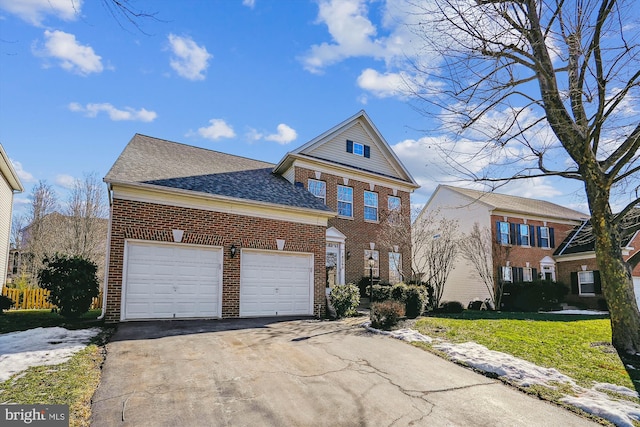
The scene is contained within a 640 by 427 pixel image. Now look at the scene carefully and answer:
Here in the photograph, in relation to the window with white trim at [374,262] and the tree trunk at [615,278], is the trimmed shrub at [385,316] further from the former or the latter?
the window with white trim at [374,262]

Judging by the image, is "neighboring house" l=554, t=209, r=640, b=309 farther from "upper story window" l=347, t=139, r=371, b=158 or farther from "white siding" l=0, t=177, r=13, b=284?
"white siding" l=0, t=177, r=13, b=284

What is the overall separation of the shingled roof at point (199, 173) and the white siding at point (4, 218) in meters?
7.15

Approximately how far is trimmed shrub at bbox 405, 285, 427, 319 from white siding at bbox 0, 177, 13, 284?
1755 centimetres

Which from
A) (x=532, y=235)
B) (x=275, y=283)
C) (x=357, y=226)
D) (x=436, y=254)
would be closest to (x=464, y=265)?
(x=532, y=235)

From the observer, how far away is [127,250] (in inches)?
407

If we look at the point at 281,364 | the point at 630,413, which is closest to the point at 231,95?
the point at 281,364

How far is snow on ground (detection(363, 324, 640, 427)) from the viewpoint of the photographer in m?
5.25

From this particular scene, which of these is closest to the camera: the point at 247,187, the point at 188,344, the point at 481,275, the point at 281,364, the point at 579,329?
the point at 281,364

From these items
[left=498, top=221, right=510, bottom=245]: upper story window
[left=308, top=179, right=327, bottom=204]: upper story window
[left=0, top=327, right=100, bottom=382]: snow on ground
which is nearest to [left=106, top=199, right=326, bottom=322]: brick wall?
[left=0, top=327, right=100, bottom=382]: snow on ground

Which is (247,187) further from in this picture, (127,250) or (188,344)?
(188,344)

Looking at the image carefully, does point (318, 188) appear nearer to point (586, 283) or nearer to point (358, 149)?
point (358, 149)

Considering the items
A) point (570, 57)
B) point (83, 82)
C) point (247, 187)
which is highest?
point (570, 57)

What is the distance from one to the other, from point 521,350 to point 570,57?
6382mm

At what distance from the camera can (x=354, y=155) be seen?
64.1 feet
